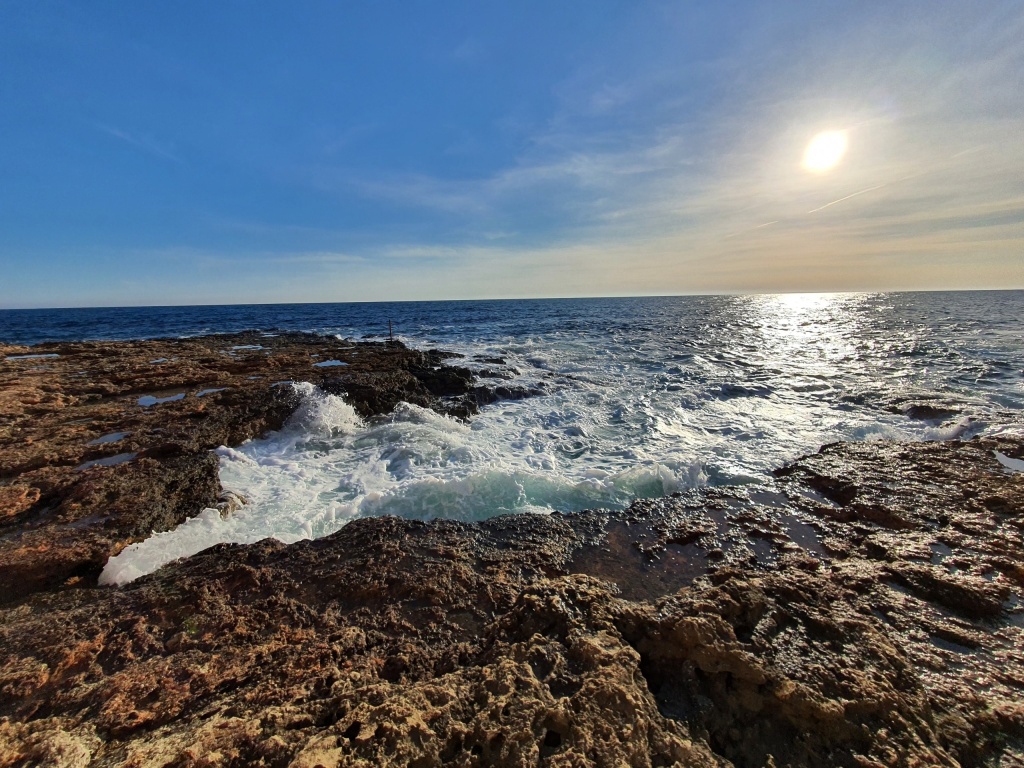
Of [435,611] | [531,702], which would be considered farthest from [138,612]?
[531,702]

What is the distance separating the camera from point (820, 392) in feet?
39.5

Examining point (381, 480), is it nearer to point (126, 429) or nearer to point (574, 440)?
point (574, 440)

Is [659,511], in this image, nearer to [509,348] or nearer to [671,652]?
[671,652]

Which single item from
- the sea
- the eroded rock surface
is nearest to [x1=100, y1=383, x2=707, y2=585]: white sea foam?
the sea

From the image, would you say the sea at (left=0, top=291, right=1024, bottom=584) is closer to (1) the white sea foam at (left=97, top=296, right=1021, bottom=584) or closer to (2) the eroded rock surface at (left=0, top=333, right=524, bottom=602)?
(1) the white sea foam at (left=97, top=296, right=1021, bottom=584)

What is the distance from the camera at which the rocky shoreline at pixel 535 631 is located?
7.33 feet

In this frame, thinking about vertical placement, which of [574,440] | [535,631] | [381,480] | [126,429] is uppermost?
[126,429]

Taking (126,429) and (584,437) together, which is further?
(584,437)

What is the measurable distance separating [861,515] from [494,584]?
4.77 meters

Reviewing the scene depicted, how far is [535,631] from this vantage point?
2.97m

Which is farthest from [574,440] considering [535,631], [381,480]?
[535,631]

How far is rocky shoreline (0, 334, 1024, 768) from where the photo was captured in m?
2.23

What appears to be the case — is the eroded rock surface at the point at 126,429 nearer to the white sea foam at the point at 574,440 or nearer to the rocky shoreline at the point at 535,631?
the rocky shoreline at the point at 535,631

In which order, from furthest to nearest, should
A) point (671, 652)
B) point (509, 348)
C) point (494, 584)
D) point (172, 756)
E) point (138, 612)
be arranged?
point (509, 348), point (494, 584), point (138, 612), point (671, 652), point (172, 756)
